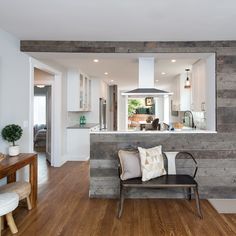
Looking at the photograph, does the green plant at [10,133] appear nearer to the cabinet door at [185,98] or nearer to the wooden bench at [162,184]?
the wooden bench at [162,184]

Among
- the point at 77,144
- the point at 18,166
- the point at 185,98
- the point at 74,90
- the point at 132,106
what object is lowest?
the point at 77,144

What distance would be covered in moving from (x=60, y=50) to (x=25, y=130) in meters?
1.46

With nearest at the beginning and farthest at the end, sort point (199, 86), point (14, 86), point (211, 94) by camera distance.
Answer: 1. point (14, 86)
2. point (211, 94)
3. point (199, 86)

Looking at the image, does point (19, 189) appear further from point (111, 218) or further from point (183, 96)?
point (183, 96)

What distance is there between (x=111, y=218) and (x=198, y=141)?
1755mm

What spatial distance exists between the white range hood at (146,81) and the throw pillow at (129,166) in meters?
1.32

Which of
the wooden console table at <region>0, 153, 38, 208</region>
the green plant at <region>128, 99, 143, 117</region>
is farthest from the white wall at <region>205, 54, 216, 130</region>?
the green plant at <region>128, 99, 143, 117</region>

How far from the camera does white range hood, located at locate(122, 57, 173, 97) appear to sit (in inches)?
167

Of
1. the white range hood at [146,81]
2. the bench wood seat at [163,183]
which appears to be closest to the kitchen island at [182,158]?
the bench wood seat at [163,183]

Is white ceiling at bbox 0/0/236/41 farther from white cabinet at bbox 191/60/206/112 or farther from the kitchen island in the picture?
the kitchen island

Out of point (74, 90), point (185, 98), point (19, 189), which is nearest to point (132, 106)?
point (185, 98)

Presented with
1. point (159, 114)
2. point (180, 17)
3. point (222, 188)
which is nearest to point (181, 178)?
point (222, 188)

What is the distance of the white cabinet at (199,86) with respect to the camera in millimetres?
4629

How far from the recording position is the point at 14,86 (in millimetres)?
3643
